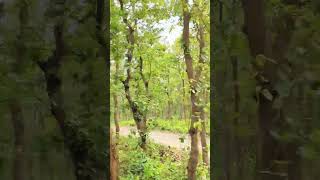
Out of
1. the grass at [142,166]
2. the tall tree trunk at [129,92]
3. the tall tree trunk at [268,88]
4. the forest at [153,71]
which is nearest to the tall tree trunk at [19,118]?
the tall tree trunk at [268,88]

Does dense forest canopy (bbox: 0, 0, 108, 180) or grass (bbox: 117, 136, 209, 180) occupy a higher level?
dense forest canopy (bbox: 0, 0, 108, 180)

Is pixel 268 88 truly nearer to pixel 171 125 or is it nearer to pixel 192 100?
pixel 192 100

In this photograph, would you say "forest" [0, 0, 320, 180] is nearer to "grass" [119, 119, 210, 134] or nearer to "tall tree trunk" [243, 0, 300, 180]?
"tall tree trunk" [243, 0, 300, 180]

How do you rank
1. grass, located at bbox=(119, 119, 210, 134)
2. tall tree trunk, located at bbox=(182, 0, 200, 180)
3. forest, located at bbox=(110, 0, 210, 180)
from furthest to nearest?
grass, located at bbox=(119, 119, 210, 134), forest, located at bbox=(110, 0, 210, 180), tall tree trunk, located at bbox=(182, 0, 200, 180)

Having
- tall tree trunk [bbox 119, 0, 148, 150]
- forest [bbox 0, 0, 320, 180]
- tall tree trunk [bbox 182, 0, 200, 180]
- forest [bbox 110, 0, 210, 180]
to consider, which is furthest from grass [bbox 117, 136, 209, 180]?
forest [bbox 0, 0, 320, 180]

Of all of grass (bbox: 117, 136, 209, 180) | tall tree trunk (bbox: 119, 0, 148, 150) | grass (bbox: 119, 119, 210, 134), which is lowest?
grass (bbox: 117, 136, 209, 180)

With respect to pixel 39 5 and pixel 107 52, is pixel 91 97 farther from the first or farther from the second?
pixel 39 5

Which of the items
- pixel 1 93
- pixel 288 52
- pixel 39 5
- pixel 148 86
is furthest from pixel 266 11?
pixel 148 86

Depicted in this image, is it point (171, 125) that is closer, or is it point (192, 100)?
point (192, 100)

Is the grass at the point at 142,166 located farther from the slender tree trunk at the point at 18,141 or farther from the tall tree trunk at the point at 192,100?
the slender tree trunk at the point at 18,141

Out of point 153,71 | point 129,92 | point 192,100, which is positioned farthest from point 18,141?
point 153,71

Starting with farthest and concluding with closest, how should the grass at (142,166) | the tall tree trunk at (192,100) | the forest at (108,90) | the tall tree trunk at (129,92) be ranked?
the grass at (142,166) < the tall tree trunk at (129,92) < the tall tree trunk at (192,100) < the forest at (108,90)

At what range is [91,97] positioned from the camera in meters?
0.95

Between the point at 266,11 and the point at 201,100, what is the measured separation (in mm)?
7657
